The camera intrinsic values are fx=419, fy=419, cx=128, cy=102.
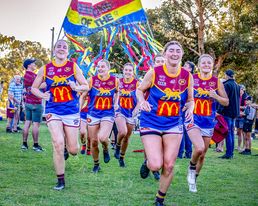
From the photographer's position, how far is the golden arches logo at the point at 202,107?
7167 mm

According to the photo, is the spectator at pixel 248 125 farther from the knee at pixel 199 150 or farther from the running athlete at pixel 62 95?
the running athlete at pixel 62 95

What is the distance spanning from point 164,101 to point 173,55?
2.17 feet

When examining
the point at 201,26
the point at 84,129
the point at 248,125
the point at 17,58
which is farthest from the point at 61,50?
the point at 17,58

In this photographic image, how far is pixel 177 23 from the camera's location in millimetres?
34188

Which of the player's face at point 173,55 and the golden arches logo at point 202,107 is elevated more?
the player's face at point 173,55

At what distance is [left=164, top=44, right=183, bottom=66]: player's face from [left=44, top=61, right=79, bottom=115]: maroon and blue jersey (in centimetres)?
178

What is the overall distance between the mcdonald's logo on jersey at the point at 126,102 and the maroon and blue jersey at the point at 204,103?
2484 millimetres

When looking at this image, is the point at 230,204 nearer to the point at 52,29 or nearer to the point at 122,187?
the point at 122,187

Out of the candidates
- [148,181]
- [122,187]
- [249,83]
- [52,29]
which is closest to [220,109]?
[148,181]

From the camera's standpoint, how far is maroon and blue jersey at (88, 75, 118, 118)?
8.37m

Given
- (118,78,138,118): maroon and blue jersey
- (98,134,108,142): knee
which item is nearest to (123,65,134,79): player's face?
(118,78,138,118): maroon and blue jersey

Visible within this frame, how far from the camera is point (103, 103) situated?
27.7 feet

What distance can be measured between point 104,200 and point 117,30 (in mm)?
10594

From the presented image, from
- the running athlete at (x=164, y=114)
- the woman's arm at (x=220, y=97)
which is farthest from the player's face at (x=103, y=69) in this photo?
the running athlete at (x=164, y=114)
